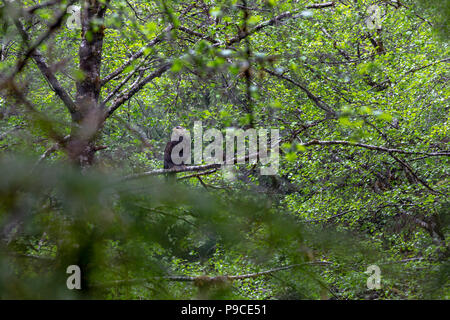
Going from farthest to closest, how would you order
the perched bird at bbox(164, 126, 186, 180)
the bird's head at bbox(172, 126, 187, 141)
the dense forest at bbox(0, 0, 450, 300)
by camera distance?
the bird's head at bbox(172, 126, 187, 141), the perched bird at bbox(164, 126, 186, 180), the dense forest at bbox(0, 0, 450, 300)

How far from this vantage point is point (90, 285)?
1719mm

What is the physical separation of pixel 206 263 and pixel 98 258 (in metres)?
3.49

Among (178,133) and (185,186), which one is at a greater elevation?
(178,133)

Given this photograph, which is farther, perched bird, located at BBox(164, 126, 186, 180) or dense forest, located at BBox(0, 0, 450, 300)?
perched bird, located at BBox(164, 126, 186, 180)

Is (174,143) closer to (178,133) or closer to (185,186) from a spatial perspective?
(178,133)

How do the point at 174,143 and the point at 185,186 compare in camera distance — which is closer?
the point at 185,186

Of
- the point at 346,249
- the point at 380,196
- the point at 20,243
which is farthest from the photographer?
the point at 380,196

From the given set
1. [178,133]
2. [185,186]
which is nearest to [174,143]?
[178,133]

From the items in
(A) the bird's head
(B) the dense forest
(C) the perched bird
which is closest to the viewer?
(B) the dense forest

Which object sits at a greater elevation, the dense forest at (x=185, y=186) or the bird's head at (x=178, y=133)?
the bird's head at (x=178, y=133)

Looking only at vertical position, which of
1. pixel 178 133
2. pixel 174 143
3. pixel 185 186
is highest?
pixel 178 133

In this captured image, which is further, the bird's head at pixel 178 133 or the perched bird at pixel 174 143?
the bird's head at pixel 178 133
